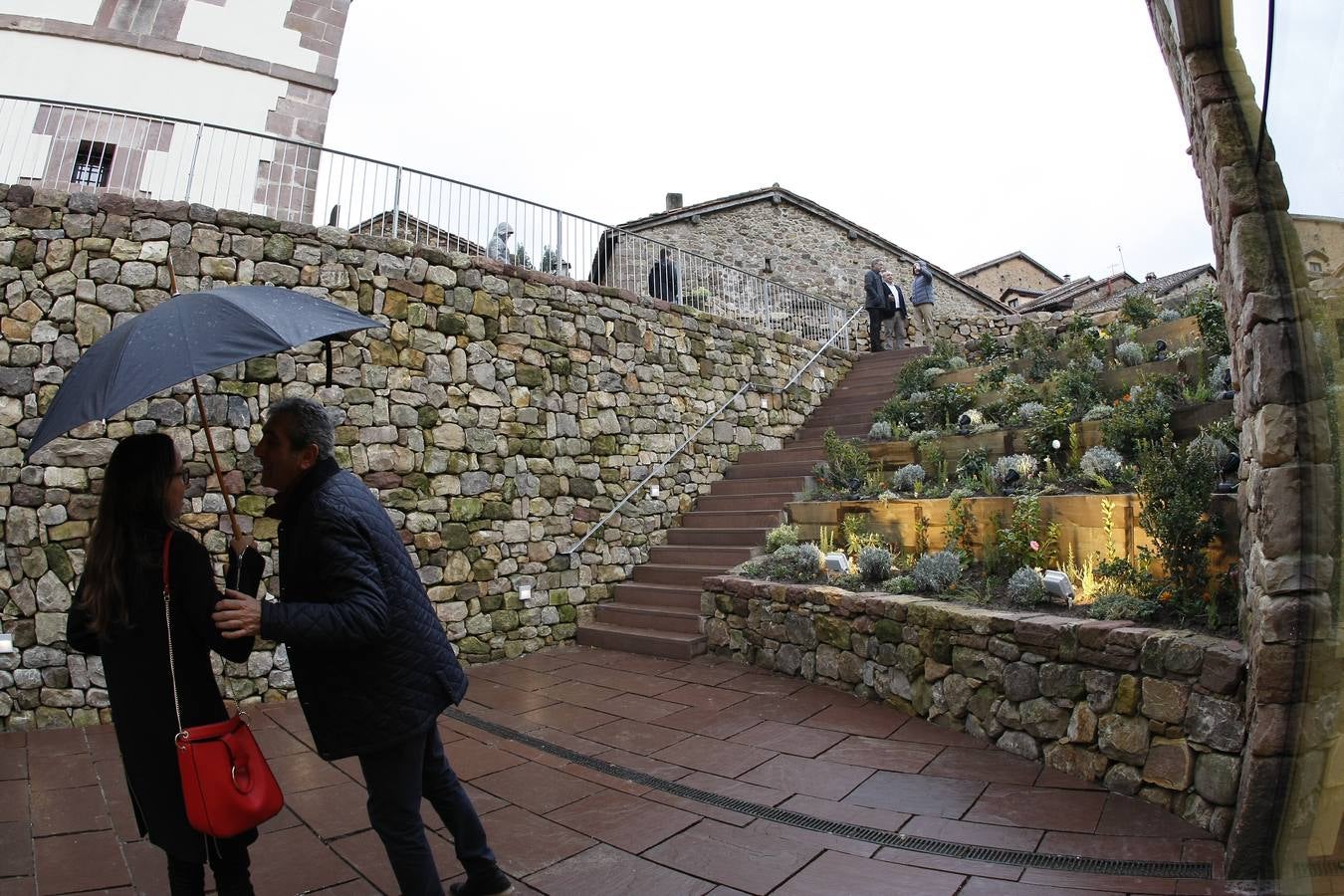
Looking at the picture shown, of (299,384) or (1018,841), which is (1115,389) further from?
(299,384)

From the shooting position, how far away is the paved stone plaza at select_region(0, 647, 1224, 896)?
2496 mm

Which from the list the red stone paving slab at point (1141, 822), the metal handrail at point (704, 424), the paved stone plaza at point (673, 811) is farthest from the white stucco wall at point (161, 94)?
the red stone paving slab at point (1141, 822)

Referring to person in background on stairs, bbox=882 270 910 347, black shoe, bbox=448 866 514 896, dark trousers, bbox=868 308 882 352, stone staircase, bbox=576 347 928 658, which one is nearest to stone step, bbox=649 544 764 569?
stone staircase, bbox=576 347 928 658

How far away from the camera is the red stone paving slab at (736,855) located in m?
2.48

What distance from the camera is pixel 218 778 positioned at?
1.77 metres

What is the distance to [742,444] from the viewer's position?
9.02 m

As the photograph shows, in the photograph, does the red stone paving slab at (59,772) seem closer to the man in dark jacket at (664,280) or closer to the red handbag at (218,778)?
the red handbag at (218,778)

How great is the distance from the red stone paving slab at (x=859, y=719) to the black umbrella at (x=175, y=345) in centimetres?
337

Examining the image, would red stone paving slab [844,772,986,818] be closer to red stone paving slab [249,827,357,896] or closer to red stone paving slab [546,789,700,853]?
red stone paving slab [546,789,700,853]

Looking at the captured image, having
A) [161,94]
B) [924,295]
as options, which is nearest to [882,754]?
[924,295]

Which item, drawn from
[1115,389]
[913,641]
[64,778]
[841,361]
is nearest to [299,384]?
[64,778]

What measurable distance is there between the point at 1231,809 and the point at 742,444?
6.69m

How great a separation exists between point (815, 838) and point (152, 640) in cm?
241

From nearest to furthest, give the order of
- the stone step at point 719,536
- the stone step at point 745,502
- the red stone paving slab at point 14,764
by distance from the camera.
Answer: the red stone paving slab at point 14,764
the stone step at point 719,536
the stone step at point 745,502
